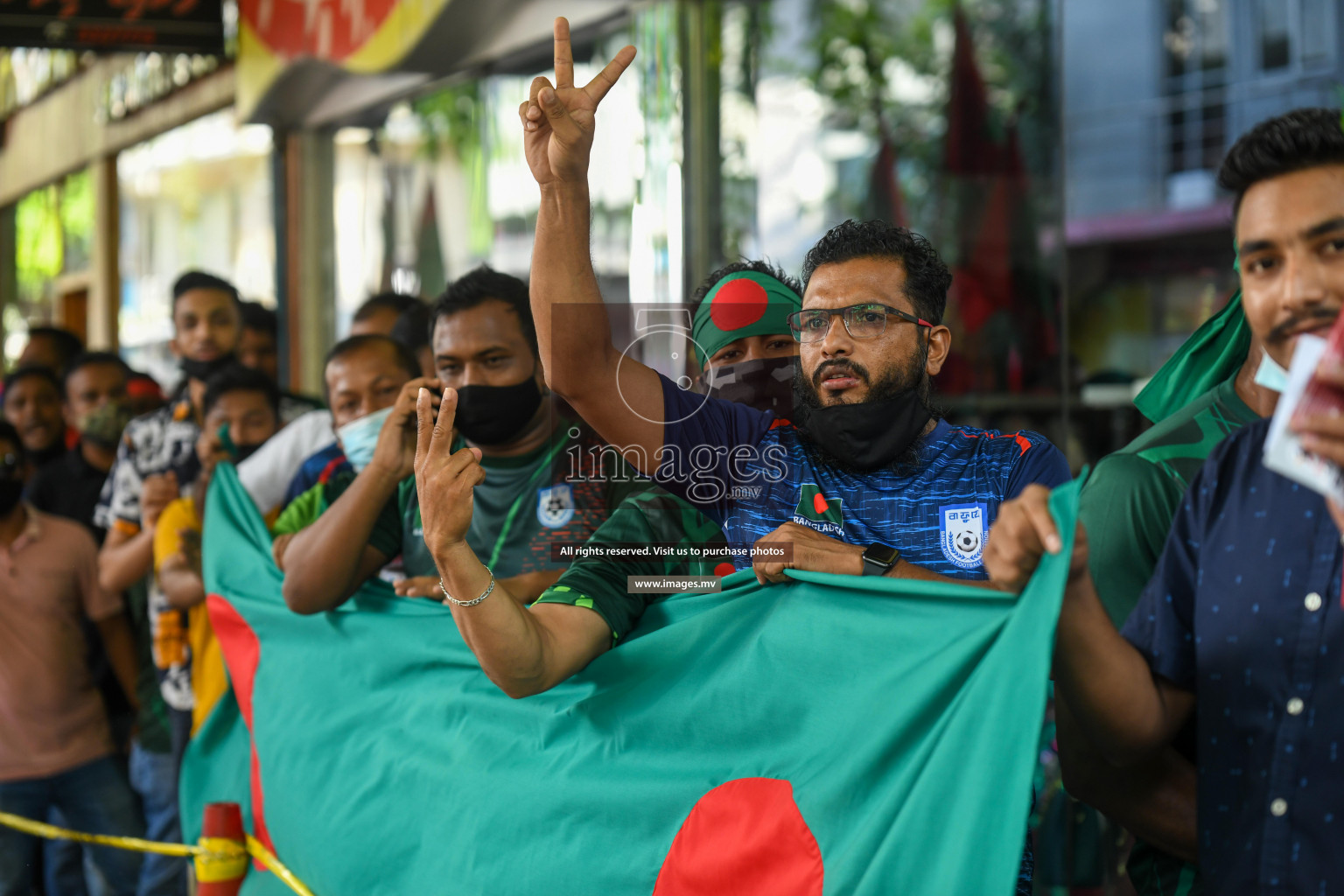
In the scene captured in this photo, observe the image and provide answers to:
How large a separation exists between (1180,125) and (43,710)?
12427 millimetres

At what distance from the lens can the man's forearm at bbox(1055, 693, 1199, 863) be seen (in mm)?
1774

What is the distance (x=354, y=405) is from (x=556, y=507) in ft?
3.98

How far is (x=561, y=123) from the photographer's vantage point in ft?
7.22

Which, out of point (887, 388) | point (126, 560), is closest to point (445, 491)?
point (887, 388)

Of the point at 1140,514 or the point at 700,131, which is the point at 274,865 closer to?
the point at 1140,514

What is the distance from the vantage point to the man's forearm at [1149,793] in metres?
1.77

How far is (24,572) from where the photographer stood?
4.31m

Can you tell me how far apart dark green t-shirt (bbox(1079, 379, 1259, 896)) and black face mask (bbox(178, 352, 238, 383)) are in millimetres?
3601

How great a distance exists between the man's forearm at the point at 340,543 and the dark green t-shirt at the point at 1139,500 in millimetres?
1585

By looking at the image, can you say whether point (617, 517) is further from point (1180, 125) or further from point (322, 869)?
point (1180, 125)

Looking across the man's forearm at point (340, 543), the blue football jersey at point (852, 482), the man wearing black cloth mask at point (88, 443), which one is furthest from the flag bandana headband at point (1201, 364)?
the man wearing black cloth mask at point (88, 443)

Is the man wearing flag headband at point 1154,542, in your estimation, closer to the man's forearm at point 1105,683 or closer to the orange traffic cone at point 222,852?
the man's forearm at point 1105,683

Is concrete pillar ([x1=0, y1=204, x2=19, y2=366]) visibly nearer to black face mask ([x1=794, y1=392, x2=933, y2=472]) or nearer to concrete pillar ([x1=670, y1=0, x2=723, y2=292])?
concrete pillar ([x1=670, y1=0, x2=723, y2=292])

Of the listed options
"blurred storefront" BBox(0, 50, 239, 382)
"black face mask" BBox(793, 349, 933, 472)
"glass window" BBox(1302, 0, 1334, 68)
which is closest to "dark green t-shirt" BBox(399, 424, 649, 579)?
"black face mask" BBox(793, 349, 933, 472)
